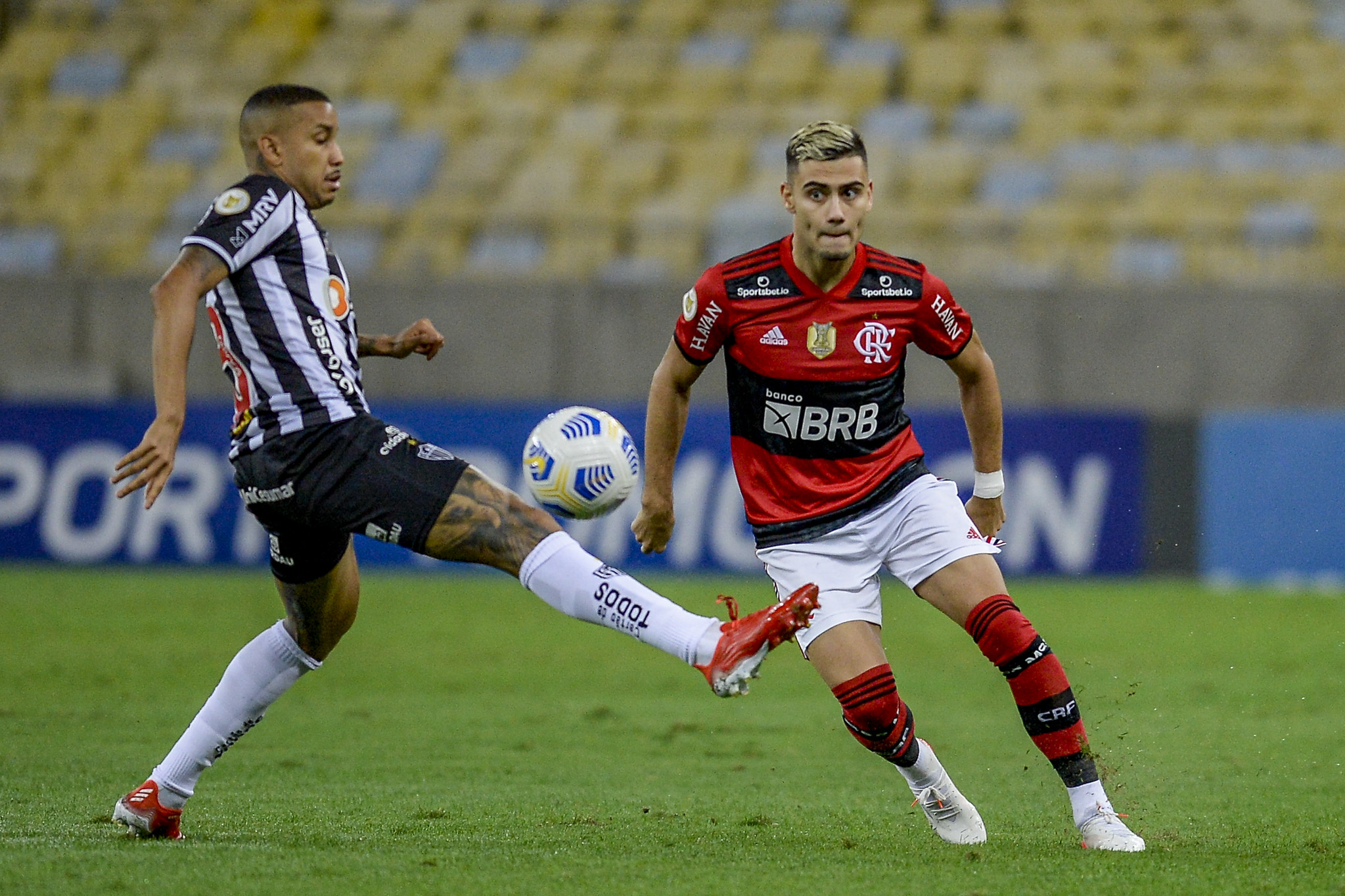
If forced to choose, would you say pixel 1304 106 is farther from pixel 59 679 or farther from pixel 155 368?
pixel 155 368

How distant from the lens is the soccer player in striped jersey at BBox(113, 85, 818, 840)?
188 inches

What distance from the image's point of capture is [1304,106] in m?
18.9

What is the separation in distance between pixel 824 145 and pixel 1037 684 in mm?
1773

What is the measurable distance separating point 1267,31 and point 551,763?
1580 centimetres

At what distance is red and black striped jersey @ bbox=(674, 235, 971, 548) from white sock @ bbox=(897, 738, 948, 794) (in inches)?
31.0

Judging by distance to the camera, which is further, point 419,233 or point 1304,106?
point 1304,106

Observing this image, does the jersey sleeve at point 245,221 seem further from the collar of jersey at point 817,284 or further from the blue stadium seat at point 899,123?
the blue stadium seat at point 899,123

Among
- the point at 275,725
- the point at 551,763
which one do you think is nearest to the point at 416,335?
the point at 551,763

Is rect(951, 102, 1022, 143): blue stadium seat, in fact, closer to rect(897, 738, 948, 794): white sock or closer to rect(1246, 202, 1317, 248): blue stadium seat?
rect(1246, 202, 1317, 248): blue stadium seat

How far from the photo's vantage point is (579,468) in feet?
17.2

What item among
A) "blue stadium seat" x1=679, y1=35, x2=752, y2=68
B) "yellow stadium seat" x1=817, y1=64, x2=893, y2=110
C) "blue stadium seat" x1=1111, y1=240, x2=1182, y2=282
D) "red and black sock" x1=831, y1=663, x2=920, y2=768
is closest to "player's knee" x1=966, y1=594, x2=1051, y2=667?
"red and black sock" x1=831, y1=663, x2=920, y2=768

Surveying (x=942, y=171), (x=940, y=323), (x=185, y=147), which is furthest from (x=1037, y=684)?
(x=185, y=147)

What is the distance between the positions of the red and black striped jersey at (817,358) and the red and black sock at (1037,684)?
1.78 ft

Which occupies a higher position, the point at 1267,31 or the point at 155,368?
the point at 1267,31
